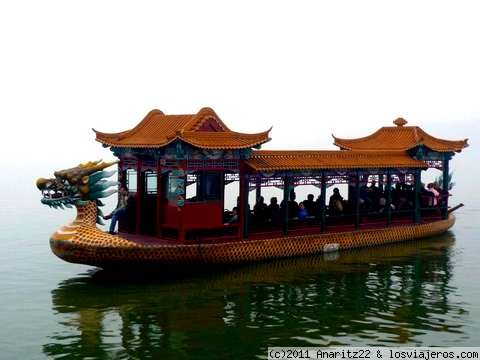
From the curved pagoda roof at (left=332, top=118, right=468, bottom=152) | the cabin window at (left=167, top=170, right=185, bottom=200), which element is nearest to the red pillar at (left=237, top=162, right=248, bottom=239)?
the cabin window at (left=167, top=170, right=185, bottom=200)

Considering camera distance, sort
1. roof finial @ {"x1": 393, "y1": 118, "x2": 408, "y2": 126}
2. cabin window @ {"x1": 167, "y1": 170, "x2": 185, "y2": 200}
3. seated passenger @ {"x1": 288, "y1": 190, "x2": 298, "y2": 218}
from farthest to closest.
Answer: roof finial @ {"x1": 393, "y1": 118, "x2": 408, "y2": 126}, seated passenger @ {"x1": 288, "y1": 190, "x2": 298, "y2": 218}, cabin window @ {"x1": 167, "y1": 170, "x2": 185, "y2": 200}

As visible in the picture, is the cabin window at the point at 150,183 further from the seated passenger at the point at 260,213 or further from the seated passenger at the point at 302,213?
the seated passenger at the point at 302,213

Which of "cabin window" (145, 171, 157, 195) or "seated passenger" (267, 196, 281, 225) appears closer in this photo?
"cabin window" (145, 171, 157, 195)

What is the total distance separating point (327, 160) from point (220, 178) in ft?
13.6

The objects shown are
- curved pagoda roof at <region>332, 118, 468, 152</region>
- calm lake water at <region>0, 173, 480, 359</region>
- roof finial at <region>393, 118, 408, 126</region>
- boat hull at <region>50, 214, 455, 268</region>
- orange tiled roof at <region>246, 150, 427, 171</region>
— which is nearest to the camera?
calm lake water at <region>0, 173, 480, 359</region>

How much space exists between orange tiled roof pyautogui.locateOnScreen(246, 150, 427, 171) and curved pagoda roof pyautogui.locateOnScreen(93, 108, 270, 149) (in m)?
0.94

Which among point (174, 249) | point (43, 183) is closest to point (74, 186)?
point (43, 183)

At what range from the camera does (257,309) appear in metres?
15.3

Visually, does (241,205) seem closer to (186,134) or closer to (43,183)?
(186,134)

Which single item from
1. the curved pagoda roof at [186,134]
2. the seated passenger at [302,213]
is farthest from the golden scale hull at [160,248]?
the curved pagoda roof at [186,134]

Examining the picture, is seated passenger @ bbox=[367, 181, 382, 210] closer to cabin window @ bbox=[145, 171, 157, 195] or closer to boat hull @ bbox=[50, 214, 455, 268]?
boat hull @ bbox=[50, 214, 455, 268]

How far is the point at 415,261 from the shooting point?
71.5ft

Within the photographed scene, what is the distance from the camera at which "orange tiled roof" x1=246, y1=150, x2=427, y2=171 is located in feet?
66.9

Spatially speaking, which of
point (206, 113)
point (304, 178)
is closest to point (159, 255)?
point (206, 113)
